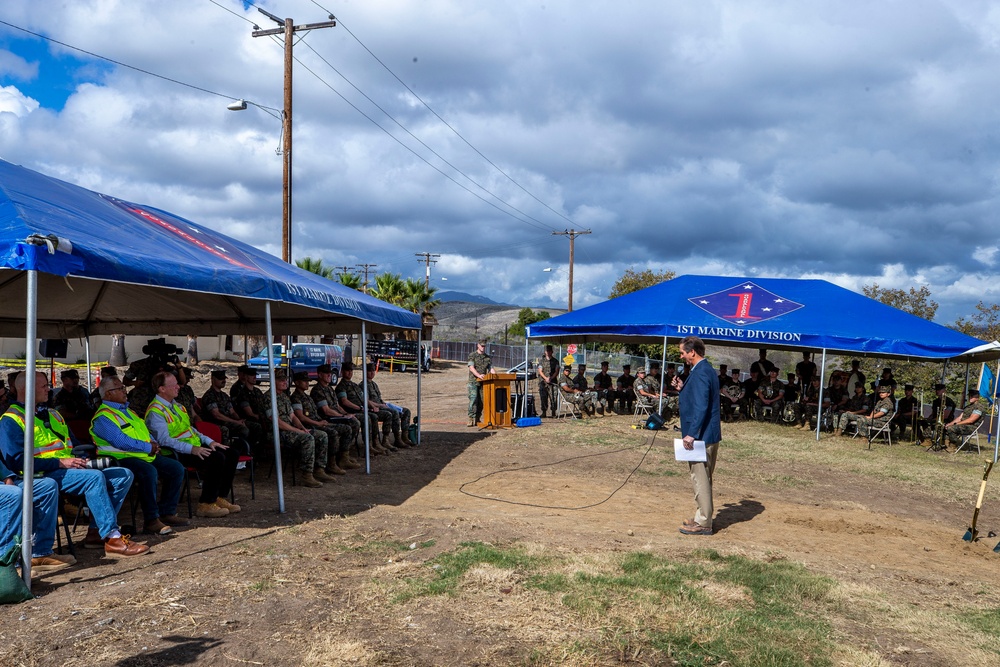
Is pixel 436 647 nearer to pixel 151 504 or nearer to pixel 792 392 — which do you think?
pixel 151 504

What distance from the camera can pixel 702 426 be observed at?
700 centimetres

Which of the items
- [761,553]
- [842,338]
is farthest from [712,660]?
[842,338]

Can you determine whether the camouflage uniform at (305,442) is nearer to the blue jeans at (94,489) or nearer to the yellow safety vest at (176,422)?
the yellow safety vest at (176,422)

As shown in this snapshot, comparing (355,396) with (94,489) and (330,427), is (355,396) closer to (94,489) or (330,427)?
(330,427)

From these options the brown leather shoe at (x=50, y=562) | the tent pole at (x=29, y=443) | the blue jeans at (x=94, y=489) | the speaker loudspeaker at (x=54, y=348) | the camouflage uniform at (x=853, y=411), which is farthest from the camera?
the camouflage uniform at (x=853, y=411)

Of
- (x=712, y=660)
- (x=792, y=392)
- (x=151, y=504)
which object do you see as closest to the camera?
(x=712, y=660)

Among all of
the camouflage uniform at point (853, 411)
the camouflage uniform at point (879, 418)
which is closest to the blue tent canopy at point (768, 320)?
the camouflage uniform at point (879, 418)

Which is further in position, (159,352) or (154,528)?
(159,352)

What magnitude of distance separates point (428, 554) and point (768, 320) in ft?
41.7

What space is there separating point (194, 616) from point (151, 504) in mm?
2065

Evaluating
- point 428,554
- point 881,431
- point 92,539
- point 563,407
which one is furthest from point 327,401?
point 881,431

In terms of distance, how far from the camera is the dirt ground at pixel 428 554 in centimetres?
411

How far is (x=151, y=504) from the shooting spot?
6.16m

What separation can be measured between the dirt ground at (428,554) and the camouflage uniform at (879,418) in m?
4.16
